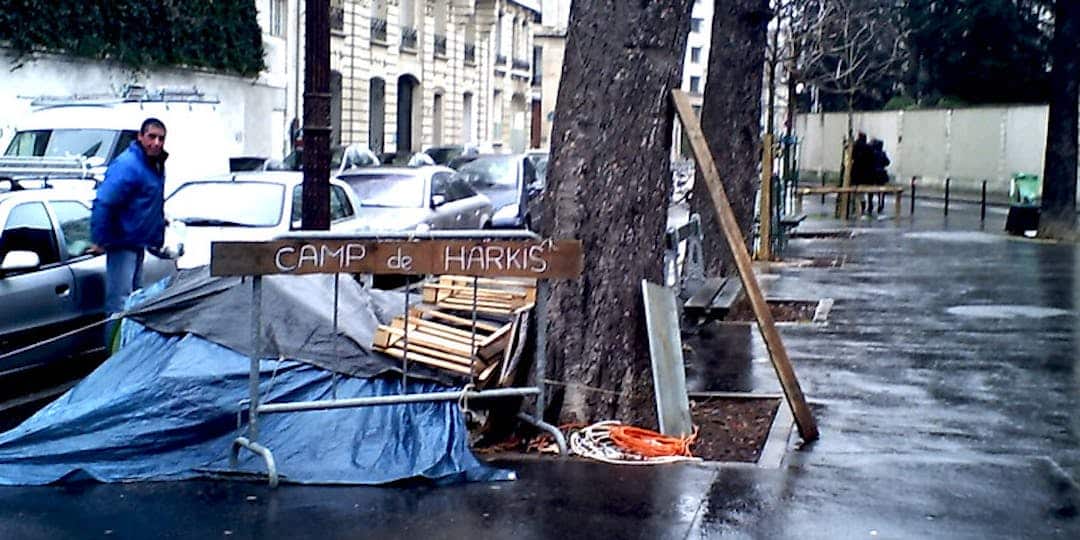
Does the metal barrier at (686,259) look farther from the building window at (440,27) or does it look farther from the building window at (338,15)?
the building window at (440,27)

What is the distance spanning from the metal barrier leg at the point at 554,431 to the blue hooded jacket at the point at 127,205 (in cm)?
386

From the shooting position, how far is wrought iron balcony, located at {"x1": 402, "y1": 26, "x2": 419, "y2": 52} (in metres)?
48.4

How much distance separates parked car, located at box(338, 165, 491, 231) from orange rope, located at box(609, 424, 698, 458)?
8677 mm

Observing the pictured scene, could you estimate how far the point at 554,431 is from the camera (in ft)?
26.0

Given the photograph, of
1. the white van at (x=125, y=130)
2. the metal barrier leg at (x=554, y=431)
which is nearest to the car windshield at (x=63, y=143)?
the white van at (x=125, y=130)

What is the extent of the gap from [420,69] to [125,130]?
3141cm

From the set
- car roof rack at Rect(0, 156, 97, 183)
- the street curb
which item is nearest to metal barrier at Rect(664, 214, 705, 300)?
the street curb

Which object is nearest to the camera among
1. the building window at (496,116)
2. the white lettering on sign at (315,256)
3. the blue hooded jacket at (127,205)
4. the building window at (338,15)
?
the white lettering on sign at (315,256)

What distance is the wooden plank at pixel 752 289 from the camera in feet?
26.4

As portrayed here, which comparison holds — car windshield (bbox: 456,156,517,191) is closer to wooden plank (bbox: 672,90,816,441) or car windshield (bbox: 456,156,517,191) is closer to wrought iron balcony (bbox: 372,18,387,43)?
wooden plank (bbox: 672,90,816,441)

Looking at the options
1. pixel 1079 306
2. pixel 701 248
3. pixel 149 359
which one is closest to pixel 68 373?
pixel 149 359

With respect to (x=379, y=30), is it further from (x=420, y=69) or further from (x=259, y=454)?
(x=259, y=454)

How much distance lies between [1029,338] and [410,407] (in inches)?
267

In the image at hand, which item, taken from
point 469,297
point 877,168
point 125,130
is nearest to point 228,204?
point 125,130
